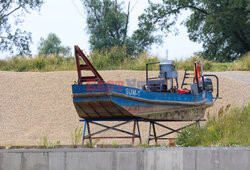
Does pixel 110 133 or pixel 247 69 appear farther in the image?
pixel 247 69

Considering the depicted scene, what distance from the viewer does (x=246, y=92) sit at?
20.1 m

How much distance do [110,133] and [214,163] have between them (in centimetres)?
906

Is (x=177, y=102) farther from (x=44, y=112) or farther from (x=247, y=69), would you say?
(x=247, y=69)

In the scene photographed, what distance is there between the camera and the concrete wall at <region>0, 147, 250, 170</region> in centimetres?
695

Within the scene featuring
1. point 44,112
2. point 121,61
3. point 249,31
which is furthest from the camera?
point 249,31

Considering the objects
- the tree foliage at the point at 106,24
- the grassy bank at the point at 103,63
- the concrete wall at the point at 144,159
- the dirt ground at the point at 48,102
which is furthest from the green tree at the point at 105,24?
the concrete wall at the point at 144,159

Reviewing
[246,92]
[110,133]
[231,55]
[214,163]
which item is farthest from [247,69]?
[214,163]

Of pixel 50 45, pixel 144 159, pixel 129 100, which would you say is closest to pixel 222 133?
pixel 129 100

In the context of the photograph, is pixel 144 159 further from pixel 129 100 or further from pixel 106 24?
pixel 106 24

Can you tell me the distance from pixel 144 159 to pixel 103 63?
17.2m

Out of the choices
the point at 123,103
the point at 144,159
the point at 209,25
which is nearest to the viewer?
the point at 144,159

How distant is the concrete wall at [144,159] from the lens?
695 centimetres

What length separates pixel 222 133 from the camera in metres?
9.10

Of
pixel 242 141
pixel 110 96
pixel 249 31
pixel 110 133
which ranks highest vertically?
pixel 249 31
